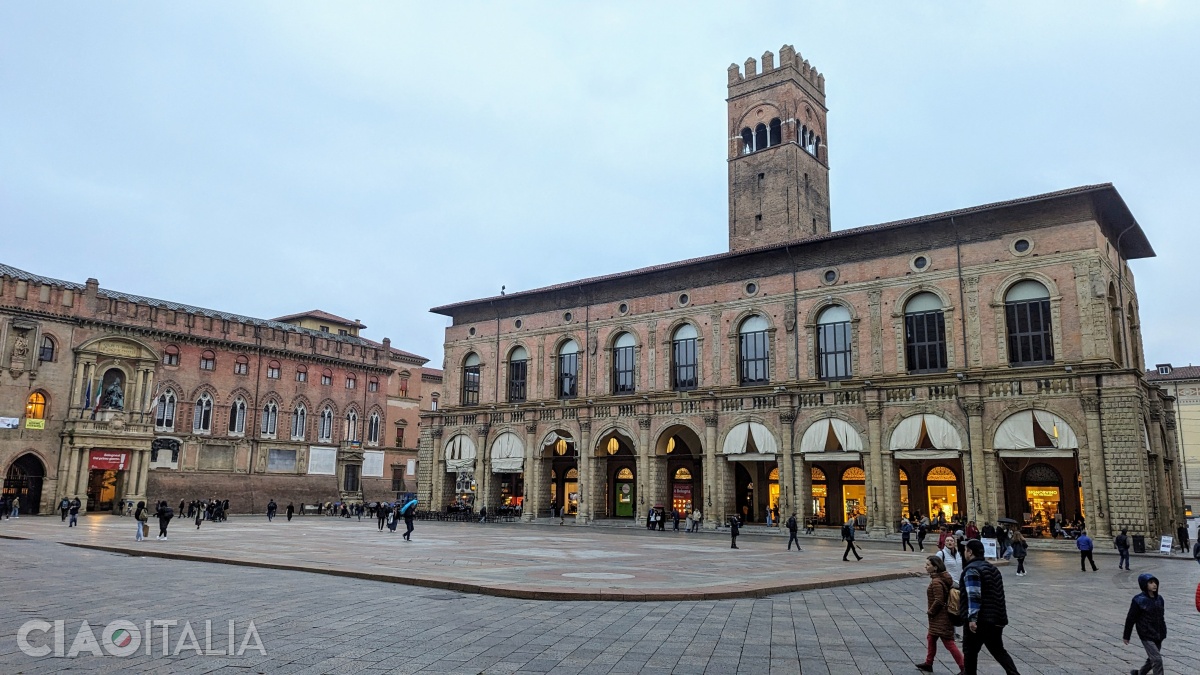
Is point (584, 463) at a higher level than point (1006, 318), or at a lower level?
lower

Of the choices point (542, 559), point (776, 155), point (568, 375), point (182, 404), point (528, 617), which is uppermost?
point (776, 155)

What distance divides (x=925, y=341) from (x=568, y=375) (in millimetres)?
20808

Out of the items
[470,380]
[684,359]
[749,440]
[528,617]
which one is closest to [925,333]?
[749,440]

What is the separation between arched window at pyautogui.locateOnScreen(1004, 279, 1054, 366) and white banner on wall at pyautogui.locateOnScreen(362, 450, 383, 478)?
162 ft

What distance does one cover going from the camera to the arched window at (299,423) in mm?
59031

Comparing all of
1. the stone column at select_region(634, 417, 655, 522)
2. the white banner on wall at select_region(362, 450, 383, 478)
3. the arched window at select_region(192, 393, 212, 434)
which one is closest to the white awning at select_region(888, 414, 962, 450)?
the stone column at select_region(634, 417, 655, 522)

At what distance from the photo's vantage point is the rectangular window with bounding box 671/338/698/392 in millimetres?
42281

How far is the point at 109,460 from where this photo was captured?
48.0 m

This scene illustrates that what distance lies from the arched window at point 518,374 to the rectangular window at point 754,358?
49.1 ft

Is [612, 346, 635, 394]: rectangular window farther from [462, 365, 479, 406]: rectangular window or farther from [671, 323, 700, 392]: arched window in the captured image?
[462, 365, 479, 406]: rectangular window

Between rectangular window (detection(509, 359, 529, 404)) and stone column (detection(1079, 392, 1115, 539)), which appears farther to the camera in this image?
rectangular window (detection(509, 359, 529, 404))

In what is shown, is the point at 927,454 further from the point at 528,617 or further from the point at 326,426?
the point at 326,426

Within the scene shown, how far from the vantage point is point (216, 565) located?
18.8 metres

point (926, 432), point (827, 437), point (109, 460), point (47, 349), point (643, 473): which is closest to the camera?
point (926, 432)
